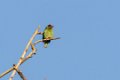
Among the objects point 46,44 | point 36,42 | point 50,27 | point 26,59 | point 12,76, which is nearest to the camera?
point 12,76

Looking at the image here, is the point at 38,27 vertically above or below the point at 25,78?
above

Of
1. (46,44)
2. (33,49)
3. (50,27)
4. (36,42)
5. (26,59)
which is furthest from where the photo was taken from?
(50,27)

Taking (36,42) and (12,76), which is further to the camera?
(36,42)

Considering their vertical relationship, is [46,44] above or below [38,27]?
below

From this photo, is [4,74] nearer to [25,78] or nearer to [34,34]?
[25,78]

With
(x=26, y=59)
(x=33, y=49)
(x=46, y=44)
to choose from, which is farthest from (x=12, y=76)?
→ (x=46, y=44)

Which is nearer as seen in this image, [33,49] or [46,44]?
[33,49]

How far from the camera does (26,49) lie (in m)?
5.16

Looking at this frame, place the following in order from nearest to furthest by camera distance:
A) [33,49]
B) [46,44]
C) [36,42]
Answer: [33,49], [36,42], [46,44]

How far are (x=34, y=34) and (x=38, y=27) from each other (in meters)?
0.73

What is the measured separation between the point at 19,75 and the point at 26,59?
0.42 m

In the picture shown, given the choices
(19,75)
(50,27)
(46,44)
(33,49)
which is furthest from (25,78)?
(50,27)

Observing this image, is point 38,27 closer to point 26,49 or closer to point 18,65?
point 26,49

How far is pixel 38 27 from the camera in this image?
662 centimetres
